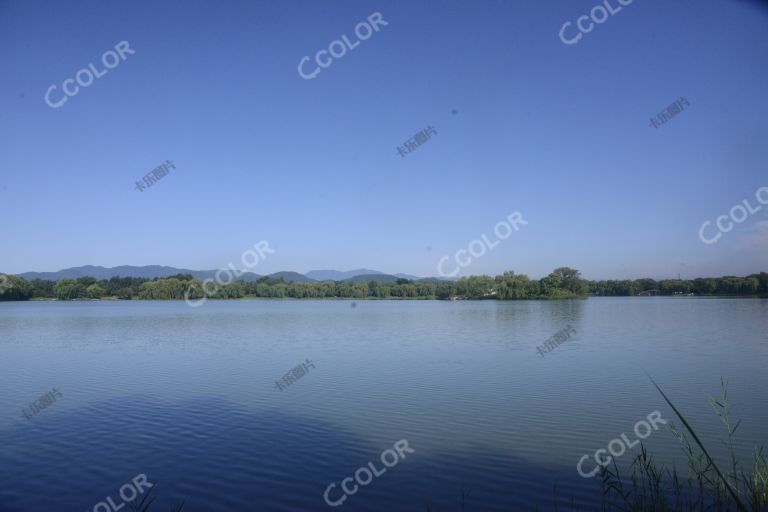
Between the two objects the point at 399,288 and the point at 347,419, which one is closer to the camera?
the point at 347,419

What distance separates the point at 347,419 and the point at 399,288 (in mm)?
102148

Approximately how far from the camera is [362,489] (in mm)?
6734

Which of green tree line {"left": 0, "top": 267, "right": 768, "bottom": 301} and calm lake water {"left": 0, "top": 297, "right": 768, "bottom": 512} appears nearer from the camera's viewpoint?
calm lake water {"left": 0, "top": 297, "right": 768, "bottom": 512}

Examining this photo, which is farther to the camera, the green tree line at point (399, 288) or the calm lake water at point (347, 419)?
the green tree line at point (399, 288)

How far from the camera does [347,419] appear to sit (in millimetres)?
10070

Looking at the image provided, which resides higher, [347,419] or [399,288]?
[399,288]

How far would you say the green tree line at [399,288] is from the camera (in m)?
87.6

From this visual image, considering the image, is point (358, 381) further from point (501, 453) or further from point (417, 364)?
point (501, 453)

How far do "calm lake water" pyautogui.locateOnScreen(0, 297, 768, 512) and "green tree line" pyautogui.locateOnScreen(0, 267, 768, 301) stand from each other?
65.7 metres

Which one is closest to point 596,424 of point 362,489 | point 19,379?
point 362,489

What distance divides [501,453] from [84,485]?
585cm

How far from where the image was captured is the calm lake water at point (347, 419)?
21.9 feet

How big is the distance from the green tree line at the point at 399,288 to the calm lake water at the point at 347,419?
65725mm

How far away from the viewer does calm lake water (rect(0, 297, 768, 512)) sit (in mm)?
6664
